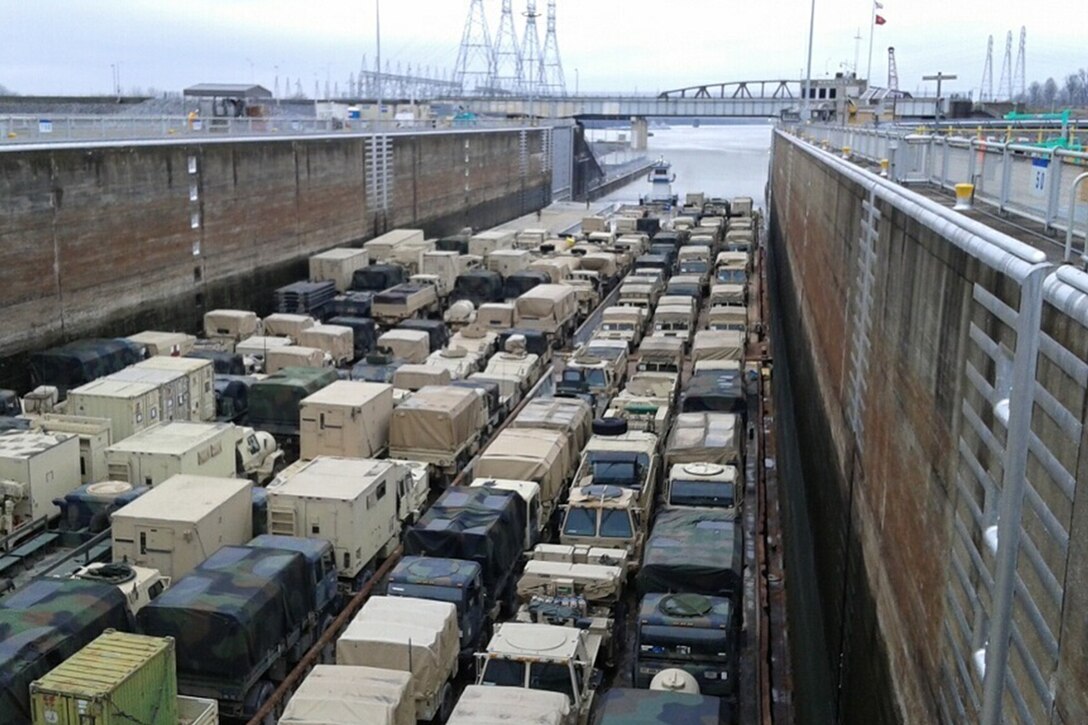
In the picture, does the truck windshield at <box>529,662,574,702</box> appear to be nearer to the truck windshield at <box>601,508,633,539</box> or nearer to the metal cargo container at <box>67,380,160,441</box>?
the truck windshield at <box>601,508,633,539</box>

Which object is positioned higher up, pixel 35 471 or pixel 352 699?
pixel 35 471

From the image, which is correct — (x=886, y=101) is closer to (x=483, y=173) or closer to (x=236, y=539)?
(x=483, y=173)

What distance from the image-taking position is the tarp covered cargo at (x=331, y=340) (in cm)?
3362

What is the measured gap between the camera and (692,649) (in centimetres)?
1484

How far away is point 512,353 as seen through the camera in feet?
109

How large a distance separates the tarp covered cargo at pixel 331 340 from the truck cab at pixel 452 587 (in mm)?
17309

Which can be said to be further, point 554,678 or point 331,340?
point 331,340

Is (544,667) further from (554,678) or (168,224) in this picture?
(168,224)

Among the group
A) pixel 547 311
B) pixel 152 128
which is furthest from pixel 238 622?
pixel 152 128

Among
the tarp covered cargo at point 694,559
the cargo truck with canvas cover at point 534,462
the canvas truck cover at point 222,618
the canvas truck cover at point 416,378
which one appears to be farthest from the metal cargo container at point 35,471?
the tarp covered cargo at point 694,559

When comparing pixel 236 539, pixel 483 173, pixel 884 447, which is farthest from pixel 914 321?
pixel 483 173

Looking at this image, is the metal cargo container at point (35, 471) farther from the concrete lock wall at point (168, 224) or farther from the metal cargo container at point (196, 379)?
the concrete lock wall at point (168, 224)

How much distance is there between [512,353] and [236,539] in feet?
51.3

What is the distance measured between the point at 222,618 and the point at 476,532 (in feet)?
14.1
